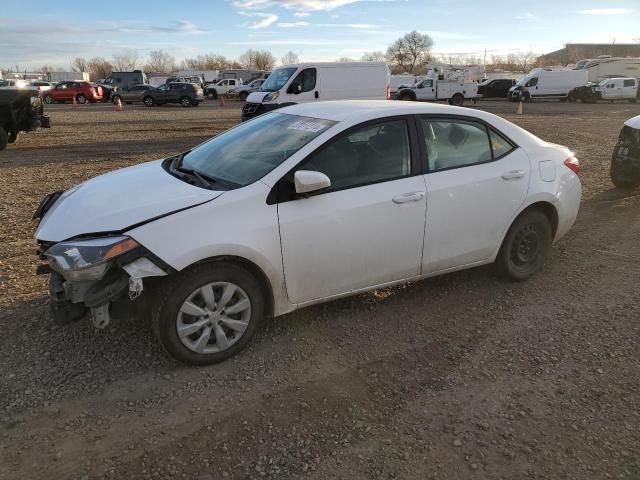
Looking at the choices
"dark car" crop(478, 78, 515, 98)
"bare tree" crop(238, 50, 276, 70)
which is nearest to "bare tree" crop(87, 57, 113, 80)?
"bare tree" crop(238, 50, 276, 70)

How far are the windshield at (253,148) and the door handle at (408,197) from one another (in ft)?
2.33

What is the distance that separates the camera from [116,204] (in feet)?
10.9

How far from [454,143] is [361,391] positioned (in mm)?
2141

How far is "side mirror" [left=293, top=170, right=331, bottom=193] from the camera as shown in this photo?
3.29 metres

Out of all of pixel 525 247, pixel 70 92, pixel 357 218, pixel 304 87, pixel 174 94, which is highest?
pixel 304 87

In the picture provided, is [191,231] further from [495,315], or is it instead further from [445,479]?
[495,315]

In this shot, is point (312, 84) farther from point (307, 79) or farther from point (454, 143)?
point (454, 143)

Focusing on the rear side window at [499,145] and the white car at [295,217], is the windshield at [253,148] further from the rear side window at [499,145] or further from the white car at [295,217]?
the rear side window at [499,145]

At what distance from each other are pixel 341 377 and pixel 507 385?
1015 mm

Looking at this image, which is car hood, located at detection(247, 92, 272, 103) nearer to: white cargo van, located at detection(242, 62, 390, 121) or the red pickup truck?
white cargo van, located at detection(242, 62, 390, 121)

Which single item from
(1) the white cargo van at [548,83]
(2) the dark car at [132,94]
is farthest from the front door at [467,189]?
(1) the white cargo van at [548,83]

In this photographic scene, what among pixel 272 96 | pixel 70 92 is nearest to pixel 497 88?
pixel 70 92

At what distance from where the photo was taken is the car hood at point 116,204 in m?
3.14

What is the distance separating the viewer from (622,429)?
2.80 metres
